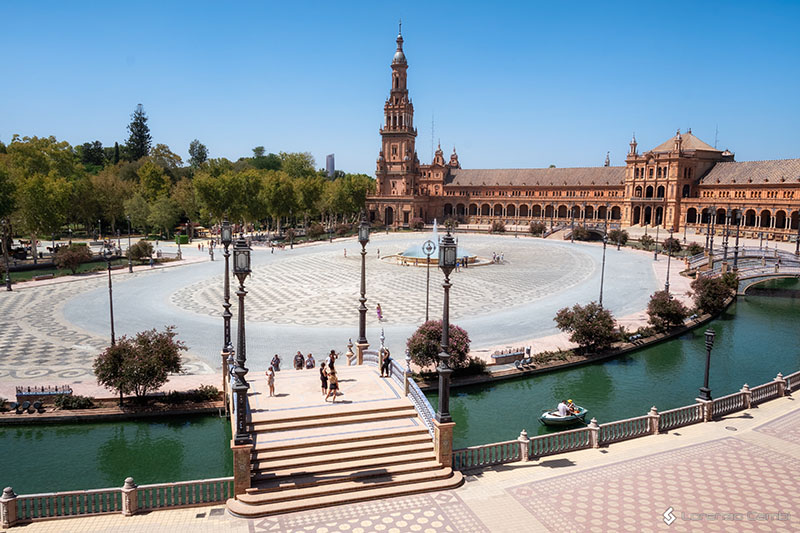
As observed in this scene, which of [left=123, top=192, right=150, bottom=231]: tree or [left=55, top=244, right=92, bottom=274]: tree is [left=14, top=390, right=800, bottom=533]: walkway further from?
[left=123, top=192, right=150, bottom=231]: tree

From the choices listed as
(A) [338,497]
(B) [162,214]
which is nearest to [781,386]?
(A) [338,497]

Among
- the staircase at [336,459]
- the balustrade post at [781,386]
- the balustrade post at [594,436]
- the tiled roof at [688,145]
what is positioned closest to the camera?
the staircase at [336,459]

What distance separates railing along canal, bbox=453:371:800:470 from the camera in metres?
15.8

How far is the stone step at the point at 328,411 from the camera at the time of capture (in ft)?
52.1

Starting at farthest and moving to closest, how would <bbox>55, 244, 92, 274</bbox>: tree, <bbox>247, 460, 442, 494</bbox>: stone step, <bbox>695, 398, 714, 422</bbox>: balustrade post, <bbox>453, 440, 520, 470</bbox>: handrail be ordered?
<bbox>55, 244, 92, 274</bbox>: tree
<bbox>695, 398, 714, 422</bbox>: balustrade post
<bbox>453, 440, 520, 470</bbox>: handrail
<bbox>247, 460, 442, 494</bbox>: stone step

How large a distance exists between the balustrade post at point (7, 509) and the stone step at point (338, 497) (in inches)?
176

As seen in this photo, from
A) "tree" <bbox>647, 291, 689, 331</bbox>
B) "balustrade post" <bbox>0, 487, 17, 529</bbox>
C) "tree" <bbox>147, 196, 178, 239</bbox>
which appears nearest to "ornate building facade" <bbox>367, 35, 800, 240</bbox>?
"tree" <bbox>147, 196, 178, 239</bbox>

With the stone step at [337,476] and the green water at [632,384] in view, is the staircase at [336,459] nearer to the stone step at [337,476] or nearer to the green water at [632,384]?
the stone step at [337,476]

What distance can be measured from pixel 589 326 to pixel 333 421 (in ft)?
54.2

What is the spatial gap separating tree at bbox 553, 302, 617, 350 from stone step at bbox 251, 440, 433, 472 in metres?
15.2

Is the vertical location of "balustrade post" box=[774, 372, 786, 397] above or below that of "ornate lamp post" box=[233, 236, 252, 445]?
below

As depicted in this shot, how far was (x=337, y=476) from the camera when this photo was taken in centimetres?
1426

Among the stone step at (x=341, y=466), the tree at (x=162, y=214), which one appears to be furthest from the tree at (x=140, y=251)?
the stone step at (x=341, y=466)

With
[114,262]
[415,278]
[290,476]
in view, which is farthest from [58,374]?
[114,262]
